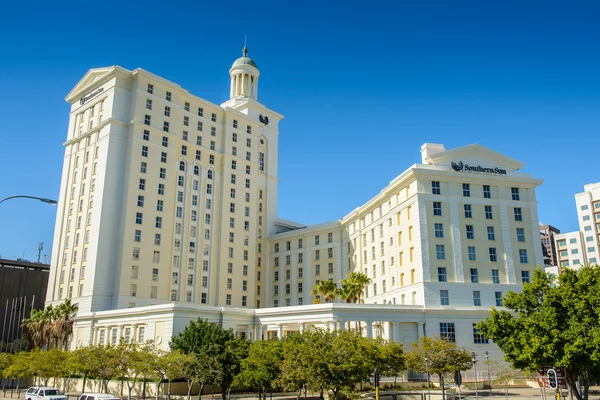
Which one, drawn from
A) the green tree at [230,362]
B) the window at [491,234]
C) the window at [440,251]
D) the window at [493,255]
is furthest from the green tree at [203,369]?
the window at [491,234]

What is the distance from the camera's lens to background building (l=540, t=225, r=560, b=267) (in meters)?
172

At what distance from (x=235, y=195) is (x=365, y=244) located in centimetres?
2663

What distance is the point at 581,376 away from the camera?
40.8 metres

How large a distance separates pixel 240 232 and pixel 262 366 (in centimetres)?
5171

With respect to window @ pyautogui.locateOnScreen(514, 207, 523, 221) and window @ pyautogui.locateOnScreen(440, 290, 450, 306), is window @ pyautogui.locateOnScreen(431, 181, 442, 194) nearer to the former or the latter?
window @ pyautogui.locateOnScreen(514, 207, 523, 221)

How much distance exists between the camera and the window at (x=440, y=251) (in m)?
67.2

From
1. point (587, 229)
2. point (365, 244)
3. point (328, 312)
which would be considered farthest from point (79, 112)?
point (587, 229)

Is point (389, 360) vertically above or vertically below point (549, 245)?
below

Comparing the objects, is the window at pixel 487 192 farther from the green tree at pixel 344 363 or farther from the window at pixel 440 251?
the green tree at pixel 344 363

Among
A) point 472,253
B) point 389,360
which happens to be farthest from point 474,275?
point 389,360

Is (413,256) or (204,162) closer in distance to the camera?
(413,256)

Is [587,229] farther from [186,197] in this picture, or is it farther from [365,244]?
[186,197]

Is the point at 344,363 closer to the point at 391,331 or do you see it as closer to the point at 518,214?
the point at 391,331

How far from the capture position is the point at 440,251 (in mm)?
67438
